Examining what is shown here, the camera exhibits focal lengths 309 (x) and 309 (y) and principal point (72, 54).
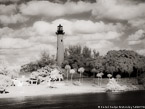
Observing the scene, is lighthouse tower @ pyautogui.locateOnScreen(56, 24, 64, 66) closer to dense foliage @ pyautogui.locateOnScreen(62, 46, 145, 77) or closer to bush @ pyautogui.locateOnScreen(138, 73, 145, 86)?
dense foliage @ pyautogui.locateOnScreen(62, 46, 145, 77)

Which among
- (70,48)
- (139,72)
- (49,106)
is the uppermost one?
(70,48)

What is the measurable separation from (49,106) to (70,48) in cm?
7024

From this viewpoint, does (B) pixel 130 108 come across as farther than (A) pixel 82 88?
No

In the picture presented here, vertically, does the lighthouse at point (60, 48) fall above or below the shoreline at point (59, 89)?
above

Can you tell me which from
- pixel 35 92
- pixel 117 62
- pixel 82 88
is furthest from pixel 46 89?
pixel 117 62

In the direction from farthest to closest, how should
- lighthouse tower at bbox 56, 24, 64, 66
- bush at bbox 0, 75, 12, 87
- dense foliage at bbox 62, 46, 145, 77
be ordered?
lighthouse tower at bbox 56, 24, 64, 66
dense foliage at bbox 62, 46, 145, 77
bush at bbox 0, 75, 12, 87

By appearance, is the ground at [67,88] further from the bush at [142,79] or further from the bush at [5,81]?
the bush at [5,81]

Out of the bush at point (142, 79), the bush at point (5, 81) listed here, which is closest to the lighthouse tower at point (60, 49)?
the bush at point (5, 81)

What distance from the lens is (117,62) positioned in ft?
340

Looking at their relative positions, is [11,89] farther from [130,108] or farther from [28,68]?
[130,108]

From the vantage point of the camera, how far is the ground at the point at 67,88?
88938mm

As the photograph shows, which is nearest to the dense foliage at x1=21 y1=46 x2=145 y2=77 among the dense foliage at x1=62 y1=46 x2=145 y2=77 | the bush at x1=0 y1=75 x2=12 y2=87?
the dense foliage at x1=62 y1=46 x2=145 y2=77

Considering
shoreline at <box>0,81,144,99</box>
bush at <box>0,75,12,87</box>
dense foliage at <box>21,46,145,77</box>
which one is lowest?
shoreline at <box>0,81,144,99</box>

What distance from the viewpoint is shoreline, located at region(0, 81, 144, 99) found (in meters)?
88.3
